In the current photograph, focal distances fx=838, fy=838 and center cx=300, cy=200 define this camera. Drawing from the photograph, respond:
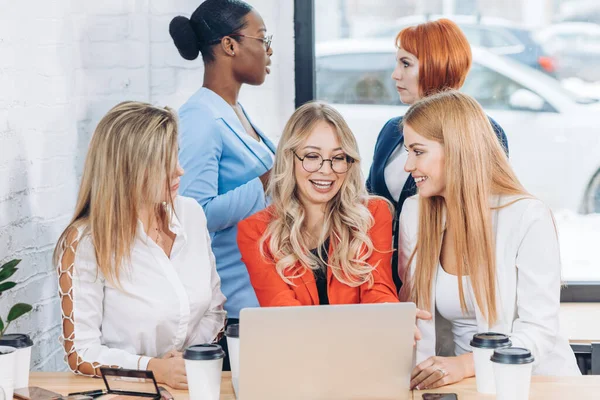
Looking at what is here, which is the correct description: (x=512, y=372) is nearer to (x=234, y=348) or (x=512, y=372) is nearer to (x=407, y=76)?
(x=234, y=348)

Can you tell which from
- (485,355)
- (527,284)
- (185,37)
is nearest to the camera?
(485,355)

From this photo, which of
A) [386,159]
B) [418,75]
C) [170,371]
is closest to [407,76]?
[418,75]

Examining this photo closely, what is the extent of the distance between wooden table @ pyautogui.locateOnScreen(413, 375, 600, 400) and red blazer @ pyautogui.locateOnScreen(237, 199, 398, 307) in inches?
14.7

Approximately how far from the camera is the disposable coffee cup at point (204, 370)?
1.61 metres

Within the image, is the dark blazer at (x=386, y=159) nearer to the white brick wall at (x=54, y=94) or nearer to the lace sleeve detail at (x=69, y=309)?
the white brick wall at (x=54, y=94)

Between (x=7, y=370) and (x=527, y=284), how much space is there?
1195 millimetres

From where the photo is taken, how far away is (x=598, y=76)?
10.4ft

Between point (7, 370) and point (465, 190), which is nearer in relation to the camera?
point (7, 370)

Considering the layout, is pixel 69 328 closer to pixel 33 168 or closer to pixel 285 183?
pixel 33 168

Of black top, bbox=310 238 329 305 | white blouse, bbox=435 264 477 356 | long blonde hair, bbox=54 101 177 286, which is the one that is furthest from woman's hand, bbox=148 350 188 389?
white blouse, bbox=435 264 477 356

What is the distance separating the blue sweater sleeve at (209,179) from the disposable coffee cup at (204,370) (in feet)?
2.62

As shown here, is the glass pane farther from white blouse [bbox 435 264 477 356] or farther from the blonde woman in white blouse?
the blonde woman in white blouse

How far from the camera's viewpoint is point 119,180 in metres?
1.98

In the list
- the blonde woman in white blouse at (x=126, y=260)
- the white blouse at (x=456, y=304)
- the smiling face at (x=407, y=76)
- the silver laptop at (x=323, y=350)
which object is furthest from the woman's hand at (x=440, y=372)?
the smiling face at (x=407, y=76)
